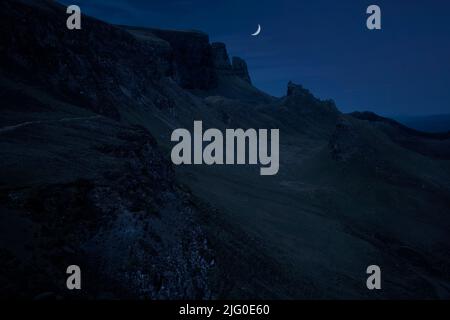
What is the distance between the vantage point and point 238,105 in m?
78.9

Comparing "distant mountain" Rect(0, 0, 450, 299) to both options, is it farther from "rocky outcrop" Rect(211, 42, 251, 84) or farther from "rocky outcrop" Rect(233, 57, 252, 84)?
"rocky outcrop" Rect(233, 57, 252, 84)

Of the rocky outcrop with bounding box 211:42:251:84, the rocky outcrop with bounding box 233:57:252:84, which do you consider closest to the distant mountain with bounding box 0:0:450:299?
the rocky outcrop with bounding box 211:42:251:84

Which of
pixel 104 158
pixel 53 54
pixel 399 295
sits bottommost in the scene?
pixel 399 295

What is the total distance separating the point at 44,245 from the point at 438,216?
121 feet

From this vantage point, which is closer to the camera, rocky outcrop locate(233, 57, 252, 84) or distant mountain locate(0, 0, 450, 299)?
distant mountain locate(0, 0, 450, 299)

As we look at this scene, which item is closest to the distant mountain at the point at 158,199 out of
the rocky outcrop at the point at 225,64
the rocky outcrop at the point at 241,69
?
the rocky outcrop at the point at 225,64

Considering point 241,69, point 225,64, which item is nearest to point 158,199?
point 225,64

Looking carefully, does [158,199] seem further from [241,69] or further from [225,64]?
[241,69]

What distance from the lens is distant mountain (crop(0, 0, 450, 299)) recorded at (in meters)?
11.9

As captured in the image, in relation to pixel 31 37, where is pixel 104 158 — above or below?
below

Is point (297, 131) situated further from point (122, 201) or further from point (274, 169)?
point (122, 201)

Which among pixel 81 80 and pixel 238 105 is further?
A: pixel 238 105

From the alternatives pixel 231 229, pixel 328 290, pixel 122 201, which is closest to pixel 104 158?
pixel 122 201

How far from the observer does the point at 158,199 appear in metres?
16.2
